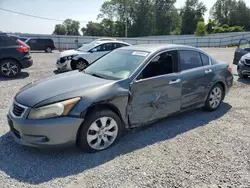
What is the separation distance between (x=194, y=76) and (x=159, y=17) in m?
71.9

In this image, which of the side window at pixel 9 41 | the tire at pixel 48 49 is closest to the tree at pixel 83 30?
the tire at pixel 48 49

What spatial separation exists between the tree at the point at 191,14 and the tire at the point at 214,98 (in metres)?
70.3

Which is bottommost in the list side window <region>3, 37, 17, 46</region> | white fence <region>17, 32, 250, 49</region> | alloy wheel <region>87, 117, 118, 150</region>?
alloy wheel <region>87, 117, 118, 150</region>

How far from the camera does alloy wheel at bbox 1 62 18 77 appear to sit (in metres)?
7.75

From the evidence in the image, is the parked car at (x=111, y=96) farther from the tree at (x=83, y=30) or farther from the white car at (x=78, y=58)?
the tree at (x=83, y=30)

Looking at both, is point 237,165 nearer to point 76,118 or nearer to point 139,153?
point 139,153

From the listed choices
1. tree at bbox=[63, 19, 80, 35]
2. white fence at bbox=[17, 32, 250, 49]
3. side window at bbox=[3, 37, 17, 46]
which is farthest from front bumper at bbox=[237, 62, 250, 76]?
tree at bbox=[63, 19, 80, 35]

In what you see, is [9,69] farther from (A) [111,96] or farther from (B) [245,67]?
(B) [245,67]

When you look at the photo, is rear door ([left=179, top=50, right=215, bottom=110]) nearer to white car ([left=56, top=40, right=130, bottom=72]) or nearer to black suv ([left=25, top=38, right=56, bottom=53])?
white car ([left=56, top=40, right=130, bottom=72])

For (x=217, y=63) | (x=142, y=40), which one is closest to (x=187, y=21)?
(x=142, y=40)

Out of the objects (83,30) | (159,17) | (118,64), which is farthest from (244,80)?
(83,30)

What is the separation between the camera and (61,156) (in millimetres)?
3086

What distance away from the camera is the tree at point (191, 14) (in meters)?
70.8

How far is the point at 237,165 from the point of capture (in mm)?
2988
